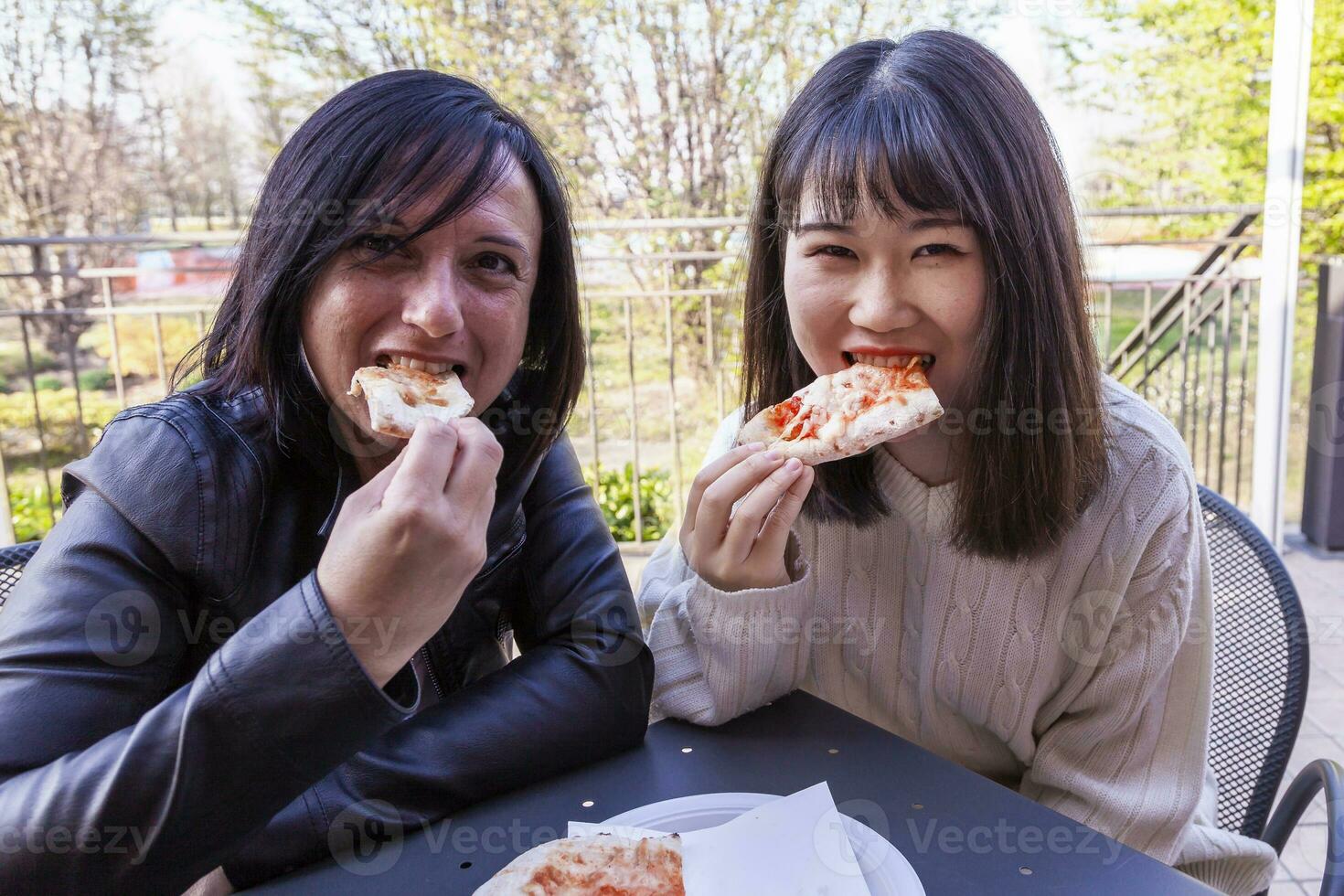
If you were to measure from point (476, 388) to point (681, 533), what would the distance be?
0.50 m

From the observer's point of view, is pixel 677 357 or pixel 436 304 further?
pixel 677 357

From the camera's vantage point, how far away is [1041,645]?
1.85m

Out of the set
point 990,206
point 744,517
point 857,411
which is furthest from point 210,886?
point 990,206

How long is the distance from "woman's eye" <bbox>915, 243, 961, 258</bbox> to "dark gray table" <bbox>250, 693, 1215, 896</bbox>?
2.80 ft

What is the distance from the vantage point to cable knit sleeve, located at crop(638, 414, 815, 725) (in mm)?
1722

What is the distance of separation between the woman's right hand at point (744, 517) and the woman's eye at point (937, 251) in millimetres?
434

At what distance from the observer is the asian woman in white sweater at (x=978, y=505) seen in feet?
5.40

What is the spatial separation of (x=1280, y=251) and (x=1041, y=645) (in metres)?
3.80

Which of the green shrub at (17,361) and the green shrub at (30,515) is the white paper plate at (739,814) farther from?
the green shrub at (17,361)

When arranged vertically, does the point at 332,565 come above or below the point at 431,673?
above

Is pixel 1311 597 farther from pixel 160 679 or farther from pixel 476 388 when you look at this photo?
pixel 160 679

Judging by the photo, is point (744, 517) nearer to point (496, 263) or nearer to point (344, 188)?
point (496, 263)

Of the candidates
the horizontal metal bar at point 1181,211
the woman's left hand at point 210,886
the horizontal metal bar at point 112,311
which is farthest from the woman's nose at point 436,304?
the horizontal metal bar at point 1181,211

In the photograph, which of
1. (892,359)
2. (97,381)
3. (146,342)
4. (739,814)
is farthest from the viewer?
(97,381)
